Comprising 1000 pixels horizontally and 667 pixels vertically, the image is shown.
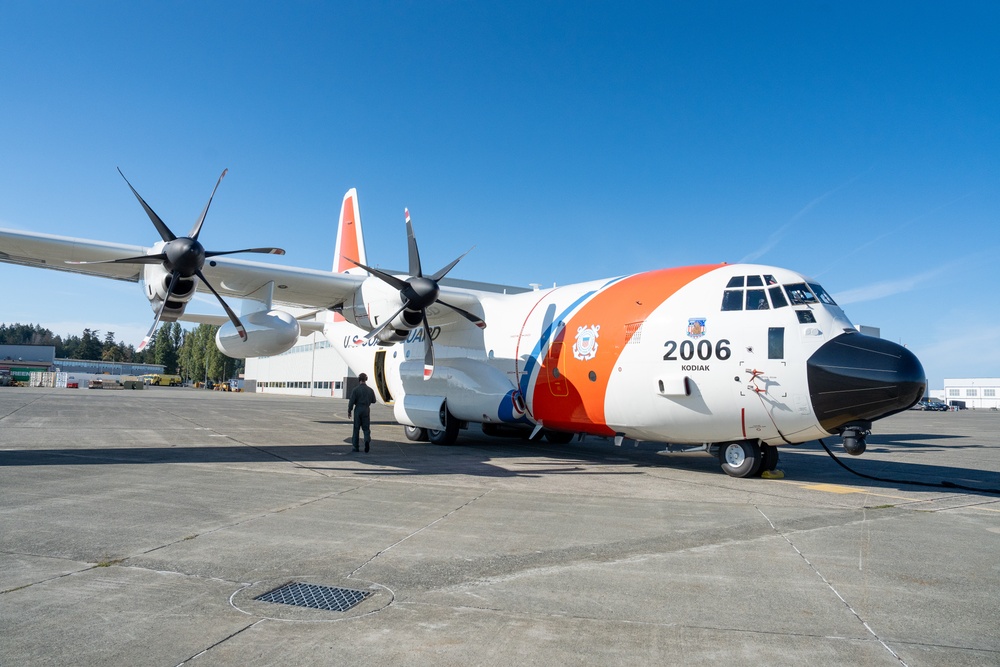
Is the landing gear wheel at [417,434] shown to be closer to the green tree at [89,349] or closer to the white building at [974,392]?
the white building at [974,392]

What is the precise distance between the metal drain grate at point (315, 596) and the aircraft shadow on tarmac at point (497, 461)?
612 centimetres

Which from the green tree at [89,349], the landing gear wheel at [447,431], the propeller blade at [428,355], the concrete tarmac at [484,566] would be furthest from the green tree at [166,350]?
the concrete tarmac at [484,566]

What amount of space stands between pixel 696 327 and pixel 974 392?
140m

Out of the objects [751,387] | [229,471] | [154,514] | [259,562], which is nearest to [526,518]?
[259,562]

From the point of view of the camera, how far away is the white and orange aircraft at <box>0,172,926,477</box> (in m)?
10.3

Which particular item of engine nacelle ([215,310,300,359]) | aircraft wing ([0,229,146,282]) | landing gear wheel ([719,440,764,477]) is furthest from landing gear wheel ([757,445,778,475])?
aircraft wing ([0,229,146,282])

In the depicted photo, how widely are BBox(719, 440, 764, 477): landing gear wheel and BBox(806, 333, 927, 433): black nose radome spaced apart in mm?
1414

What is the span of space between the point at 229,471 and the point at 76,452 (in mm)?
4212

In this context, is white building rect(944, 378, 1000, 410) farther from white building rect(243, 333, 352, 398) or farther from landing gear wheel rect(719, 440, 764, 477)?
landing gear wheel rect(719, 440, 764, 477)

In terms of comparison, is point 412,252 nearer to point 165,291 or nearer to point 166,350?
point 165,291

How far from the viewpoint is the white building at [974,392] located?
116438mm

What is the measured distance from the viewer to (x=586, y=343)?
1311cm

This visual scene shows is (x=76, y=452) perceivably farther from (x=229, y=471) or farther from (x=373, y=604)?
(x=373, y=604)

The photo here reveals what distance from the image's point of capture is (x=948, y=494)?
10641 mm
